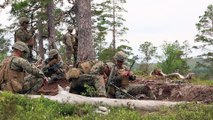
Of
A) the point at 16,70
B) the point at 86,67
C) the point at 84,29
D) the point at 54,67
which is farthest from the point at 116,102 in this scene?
the point at 84,29

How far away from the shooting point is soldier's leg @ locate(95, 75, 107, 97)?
1377cm

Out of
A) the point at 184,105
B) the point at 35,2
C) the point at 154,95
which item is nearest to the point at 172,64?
the point at 35,2

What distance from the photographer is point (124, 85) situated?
1512cm

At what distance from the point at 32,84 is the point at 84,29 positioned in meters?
4.06

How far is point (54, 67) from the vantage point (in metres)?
16.7

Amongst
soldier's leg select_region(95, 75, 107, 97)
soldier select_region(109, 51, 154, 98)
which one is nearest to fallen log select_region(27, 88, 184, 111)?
soldier's leg select_region(95, 75, 107, 97)

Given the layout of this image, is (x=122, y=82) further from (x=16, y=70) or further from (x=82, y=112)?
(x=82, y=112)

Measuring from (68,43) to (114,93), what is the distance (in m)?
6.97

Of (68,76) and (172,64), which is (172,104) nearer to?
(68,76)

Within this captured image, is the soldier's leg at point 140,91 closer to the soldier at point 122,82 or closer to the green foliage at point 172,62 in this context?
the soldier at point 122,82

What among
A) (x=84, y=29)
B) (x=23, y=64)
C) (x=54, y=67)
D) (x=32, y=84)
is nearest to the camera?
(x=23, y=64)

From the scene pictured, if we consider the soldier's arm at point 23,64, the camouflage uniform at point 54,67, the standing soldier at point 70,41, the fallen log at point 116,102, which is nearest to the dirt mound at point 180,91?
the fallen log at point 116,102

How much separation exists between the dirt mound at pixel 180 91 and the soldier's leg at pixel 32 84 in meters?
3.71

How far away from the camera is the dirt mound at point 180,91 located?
49.0ft
